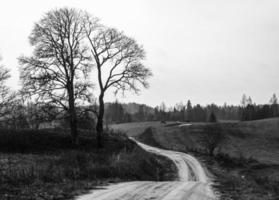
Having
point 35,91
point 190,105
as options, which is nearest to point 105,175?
point 35,91

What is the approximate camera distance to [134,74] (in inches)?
1267

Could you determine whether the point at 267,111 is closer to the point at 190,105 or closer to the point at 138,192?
the point at 190,105

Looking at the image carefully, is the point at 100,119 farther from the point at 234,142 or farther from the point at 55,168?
the point at 234,142

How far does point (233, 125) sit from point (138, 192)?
257 ft

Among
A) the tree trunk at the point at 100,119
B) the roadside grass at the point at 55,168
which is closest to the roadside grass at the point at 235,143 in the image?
the roadside grass at the point at 55,168

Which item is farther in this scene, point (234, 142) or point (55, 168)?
point (234, 142)

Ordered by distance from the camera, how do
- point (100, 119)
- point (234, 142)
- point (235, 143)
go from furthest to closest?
point (234, 142) < point (235, 143) < point (100, 119)

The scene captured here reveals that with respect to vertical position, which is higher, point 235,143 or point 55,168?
point 55,168

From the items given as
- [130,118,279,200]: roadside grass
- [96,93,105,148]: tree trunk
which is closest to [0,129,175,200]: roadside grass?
[96,93,105,148]: tree trunk

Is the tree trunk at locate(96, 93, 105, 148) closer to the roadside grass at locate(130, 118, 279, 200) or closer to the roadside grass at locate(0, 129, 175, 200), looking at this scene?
the roadside grass at locate(0, 129, 175, 200)

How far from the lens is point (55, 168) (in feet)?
53.0

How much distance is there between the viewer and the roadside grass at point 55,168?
37.9ft

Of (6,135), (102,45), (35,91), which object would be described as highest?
(102,45)

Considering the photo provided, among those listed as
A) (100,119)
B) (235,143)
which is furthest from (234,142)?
(100,119)
